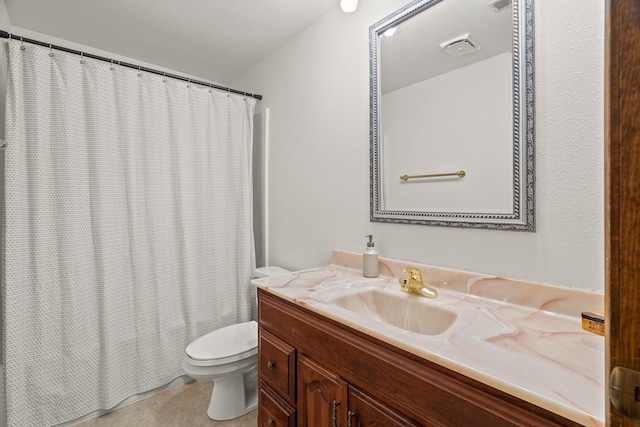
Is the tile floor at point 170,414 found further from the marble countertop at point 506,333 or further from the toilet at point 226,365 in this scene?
the marble countertop at point 506,333

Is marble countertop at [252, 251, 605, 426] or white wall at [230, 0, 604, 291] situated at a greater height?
white wall at [230, 0, 604, 291]

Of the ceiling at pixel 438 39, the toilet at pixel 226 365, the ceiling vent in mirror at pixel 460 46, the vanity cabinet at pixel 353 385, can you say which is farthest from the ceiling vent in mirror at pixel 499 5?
the toilet at pixel 226 365

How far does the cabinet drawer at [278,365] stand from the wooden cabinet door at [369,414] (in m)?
0.30

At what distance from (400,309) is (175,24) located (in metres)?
2.11

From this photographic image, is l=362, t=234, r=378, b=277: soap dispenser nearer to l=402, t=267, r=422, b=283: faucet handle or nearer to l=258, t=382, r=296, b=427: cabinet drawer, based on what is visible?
l=402, t=267, r=422, b=283: faucet handle

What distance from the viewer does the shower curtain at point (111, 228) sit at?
150 cm

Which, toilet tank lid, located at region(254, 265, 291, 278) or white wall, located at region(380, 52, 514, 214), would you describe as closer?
white wall, located at region(380, 52, 514, 214)

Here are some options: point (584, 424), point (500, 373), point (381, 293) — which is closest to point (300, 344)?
point (381, 293)

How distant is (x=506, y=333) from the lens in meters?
0.80

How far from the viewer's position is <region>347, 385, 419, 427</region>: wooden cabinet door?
2.52ft

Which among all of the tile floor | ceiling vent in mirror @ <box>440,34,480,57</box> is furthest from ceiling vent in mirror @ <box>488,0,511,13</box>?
the tile floor

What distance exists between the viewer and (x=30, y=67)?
1.51m

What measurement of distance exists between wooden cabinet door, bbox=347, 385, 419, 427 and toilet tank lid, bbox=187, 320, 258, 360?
2.97ft

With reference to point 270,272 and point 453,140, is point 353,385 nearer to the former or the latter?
point 453,140
